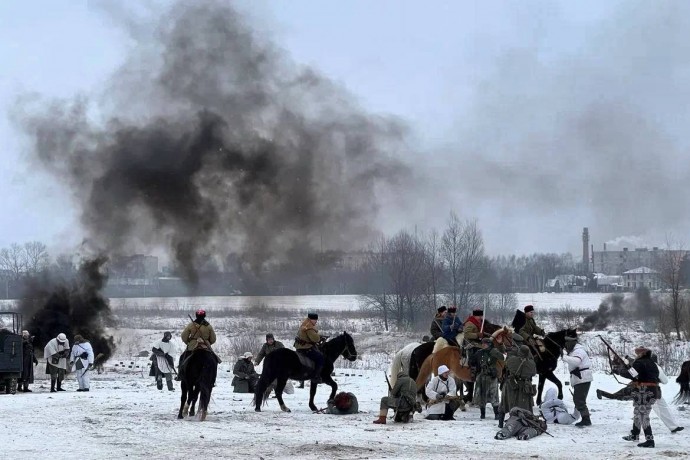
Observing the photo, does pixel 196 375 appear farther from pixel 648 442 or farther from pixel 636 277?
pixel 636 277

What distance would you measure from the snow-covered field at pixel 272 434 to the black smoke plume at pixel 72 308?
1783 centimetres

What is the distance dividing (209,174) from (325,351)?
1196 inches

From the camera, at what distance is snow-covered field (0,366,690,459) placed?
14.1 m

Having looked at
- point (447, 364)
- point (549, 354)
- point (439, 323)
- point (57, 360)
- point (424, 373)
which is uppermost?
point (439, 323)

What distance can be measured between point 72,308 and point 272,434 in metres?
28.4

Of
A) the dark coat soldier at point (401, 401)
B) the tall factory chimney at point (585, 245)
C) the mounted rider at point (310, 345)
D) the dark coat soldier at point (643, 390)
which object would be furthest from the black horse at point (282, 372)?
the tall factory chimney at point (585, 245)

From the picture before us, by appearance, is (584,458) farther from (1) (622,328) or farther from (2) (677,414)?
(1) (622,328)

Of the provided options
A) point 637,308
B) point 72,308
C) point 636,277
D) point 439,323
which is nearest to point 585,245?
point 636,277

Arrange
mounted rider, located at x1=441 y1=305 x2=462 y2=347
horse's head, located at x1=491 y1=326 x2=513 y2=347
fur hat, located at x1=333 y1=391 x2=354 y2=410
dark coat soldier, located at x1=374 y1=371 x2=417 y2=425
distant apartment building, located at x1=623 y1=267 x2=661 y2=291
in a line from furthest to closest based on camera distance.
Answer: distant apartment building, located at x1=623 y1=267 x2=661 y2=291
mounted rider, located at x1=441 y1=305 x2=462 y2=347
fur hat, located at x1=333 y1=391 x2=354 y2=410
horse's head, located at x1=491 y1=326 x2=513 y2=347
dark coat soldier, located at x1=374 y1=371 x2=417 y2=425

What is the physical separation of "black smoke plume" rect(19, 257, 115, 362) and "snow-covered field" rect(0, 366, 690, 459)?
17.8 metres

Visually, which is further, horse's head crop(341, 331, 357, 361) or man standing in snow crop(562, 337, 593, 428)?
horse's head crop(341, 331, 357, 361)

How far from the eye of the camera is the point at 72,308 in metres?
42.3

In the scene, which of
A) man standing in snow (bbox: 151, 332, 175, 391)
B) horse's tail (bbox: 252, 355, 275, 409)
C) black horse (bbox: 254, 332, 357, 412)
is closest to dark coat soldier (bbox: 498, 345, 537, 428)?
black horse (bbox: 254, 332, 357, 412)

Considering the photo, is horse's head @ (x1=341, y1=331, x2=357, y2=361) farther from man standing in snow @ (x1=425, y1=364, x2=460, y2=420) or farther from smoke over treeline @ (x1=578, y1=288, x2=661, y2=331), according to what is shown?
smoke over treeline @ (x1=578, y1=288, x2=661, y2=331)
